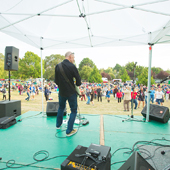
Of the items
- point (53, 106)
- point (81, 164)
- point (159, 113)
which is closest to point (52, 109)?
point (53, 106)

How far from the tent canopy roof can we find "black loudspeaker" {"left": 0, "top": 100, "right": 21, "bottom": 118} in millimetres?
2294

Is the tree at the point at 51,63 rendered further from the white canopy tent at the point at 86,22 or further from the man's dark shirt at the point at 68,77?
the man's dark shirt at the point at 68,77

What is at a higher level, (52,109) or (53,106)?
(53,106)

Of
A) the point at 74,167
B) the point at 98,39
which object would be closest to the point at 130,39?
the point at 98,39

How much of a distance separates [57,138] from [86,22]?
3241 millimetres

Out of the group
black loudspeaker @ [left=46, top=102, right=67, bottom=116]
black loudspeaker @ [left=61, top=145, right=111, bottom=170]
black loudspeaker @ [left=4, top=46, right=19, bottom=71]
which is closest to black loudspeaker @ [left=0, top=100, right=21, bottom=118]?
black loudspeaker @ [left=46, top=102, right=67, bottom=116]

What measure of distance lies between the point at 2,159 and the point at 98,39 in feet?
13.8

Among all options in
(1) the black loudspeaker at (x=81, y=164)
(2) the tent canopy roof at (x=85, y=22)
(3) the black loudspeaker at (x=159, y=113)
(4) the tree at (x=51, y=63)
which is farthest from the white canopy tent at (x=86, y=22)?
(4) the tree at (x=51, y=63)

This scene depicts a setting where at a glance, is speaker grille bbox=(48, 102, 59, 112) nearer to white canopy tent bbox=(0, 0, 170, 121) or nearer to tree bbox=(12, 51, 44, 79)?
white canopy tent bbox=(0, 0, 170, 121)

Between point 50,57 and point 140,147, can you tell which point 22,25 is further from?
point 50,57

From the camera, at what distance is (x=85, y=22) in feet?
12.1

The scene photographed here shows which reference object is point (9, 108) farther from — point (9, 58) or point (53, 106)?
point (9, 58)

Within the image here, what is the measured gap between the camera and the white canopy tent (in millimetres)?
2852

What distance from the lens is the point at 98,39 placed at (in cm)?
441
